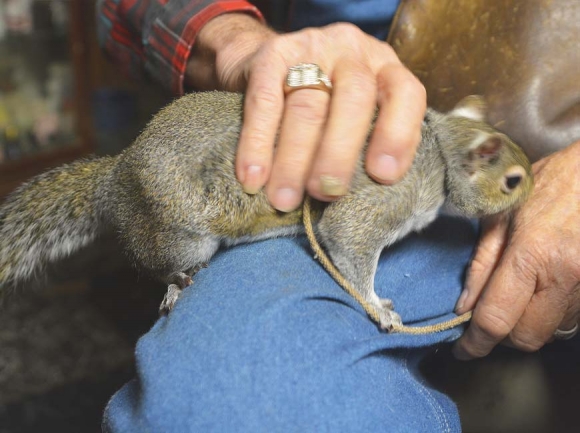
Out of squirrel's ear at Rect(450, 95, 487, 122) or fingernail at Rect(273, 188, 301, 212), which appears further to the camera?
squirrel's ear at Rect(450, 95, 487, 122)

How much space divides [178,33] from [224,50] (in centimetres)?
20

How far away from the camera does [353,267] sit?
1003mm

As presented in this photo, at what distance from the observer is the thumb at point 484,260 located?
1.04 m

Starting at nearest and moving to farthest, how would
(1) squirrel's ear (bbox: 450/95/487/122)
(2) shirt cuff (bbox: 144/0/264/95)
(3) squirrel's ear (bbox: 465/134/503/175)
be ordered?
1. (3) squirrel's ear (bbox: 465/134/503/175)
2. (1) squirrel's ear (bbox: 450/95/487/122)
3. (2) shirt cuff (bbox: 144/0/264/95)

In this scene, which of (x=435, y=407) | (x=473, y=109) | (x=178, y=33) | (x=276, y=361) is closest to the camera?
(x=276, y=361)

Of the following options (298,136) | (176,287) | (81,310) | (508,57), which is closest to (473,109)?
(508,57)

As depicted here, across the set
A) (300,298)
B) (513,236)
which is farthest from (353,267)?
(513,236)

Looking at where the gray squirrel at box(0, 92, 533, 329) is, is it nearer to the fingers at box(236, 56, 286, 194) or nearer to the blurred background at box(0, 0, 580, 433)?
the fingers at box(236, 56, 286, 194)

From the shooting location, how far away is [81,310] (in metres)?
2.21

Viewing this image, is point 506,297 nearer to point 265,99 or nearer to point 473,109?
point 473,109

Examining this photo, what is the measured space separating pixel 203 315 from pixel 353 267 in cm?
26

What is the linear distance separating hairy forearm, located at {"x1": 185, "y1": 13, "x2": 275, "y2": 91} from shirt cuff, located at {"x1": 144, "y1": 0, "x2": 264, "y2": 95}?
0.02 metres

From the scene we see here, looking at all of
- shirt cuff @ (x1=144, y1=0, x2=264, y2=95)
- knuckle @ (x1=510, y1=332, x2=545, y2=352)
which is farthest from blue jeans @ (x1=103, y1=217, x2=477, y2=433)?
shirt cuff @ (x1=144, y1=0, x2=264, y2=95)

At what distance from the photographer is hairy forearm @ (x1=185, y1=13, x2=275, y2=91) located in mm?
1252
